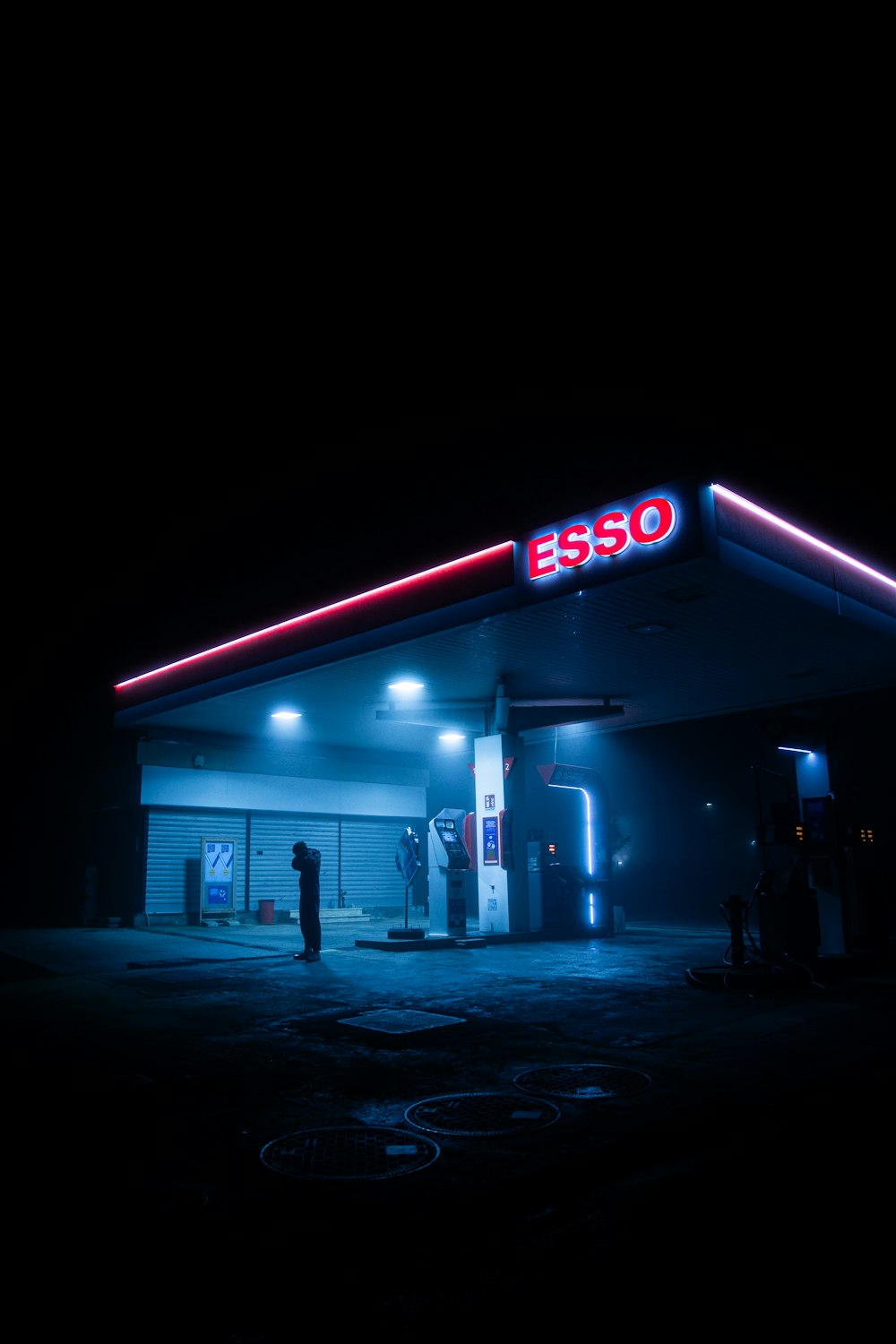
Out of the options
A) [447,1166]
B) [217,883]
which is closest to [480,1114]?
[447,1166]

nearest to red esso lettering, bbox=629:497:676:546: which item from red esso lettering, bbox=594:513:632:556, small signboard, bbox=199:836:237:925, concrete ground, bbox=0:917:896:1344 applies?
red esso lettering, bbox=594:513:632:556

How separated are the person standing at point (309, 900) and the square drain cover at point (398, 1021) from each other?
510 centimetres

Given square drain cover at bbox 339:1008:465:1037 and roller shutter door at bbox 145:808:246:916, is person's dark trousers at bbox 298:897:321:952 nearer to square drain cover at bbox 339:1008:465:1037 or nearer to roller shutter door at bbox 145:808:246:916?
square drain cover at bbox 339:1008:465:1037

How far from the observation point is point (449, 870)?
17656mm

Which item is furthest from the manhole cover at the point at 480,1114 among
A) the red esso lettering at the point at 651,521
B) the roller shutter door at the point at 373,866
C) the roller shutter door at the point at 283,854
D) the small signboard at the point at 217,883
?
the roller shutter door at the point at 373,866

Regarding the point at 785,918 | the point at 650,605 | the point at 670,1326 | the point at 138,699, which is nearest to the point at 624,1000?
the point at 785,918

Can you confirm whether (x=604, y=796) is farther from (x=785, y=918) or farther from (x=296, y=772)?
(x=296, y=772)

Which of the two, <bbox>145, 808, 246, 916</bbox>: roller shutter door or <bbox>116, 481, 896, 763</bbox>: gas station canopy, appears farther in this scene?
<bbox>145, 808, 246, 916</bbox>: roller shutter door

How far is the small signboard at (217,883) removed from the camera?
21.5 m

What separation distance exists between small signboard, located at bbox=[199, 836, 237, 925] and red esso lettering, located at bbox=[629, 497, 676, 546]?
15.8 m

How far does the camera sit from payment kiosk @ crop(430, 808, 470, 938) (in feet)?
56.5

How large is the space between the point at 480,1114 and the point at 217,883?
59.7ft

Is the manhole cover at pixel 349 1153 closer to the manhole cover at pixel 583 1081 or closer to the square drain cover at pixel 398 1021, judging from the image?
→ the manhole cover at pixel 583 1081

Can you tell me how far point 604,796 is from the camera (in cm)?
1847
